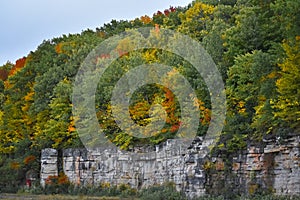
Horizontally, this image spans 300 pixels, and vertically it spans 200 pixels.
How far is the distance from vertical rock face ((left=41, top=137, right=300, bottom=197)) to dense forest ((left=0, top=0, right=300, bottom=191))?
94 centimetres

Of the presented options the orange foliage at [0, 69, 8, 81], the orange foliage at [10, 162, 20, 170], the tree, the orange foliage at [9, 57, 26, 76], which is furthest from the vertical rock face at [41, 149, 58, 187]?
the tree

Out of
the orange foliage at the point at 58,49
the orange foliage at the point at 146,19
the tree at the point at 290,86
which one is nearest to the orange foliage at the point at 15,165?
the orange foliage at the point at 58,49

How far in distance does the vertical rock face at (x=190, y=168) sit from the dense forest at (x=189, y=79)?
941 millimetres

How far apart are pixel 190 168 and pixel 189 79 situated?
7.80 meters

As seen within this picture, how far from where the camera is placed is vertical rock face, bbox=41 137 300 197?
31922 millimetres

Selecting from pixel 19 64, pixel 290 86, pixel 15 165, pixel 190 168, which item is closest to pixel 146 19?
pixel 19 64

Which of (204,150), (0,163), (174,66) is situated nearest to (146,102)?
(174,66)

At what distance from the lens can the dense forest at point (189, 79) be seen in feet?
106

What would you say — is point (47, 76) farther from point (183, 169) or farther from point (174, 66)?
point (183, 169)

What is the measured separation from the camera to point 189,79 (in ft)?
144

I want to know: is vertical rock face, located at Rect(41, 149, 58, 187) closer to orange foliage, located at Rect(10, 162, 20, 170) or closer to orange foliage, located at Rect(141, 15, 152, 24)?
orange foliage, located at Rect(10, 162, 20, 170)

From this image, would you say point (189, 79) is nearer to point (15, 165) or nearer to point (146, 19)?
point (15, 165)

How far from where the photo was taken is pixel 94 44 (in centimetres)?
6341

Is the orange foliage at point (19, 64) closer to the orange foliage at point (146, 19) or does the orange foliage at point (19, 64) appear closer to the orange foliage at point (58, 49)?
the orange foliage at point (58, 49)
